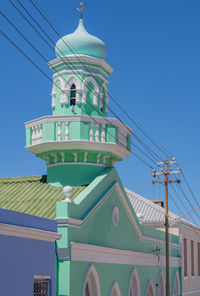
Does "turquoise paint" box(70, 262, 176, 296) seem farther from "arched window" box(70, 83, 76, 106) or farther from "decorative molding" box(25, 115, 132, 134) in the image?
"arched window" box(70, 83, 76, 106)

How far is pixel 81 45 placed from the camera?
21391mm

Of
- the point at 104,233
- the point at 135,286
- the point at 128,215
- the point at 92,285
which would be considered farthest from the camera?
the point at 135,286

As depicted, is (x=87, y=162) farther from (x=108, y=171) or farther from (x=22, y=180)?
(x=22, y=180)

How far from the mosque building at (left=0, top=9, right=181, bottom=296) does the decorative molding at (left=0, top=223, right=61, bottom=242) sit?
5.05 feet

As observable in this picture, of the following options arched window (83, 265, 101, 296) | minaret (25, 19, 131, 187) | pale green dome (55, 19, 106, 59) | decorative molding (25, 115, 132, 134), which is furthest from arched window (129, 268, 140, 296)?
pale green dome (55, 19, 106, 59)

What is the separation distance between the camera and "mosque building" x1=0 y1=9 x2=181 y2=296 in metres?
18.3

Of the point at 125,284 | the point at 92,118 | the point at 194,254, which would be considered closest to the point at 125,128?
the point at 92,118

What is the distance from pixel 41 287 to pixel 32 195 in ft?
17.5

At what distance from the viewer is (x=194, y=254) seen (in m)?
35.1

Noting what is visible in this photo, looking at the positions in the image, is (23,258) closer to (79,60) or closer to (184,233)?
(79,60)

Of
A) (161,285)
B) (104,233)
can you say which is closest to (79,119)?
(104,233)

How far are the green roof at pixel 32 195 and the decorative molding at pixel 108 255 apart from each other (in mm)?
1362

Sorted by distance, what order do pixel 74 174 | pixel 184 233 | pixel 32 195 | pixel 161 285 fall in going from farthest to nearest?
pixel 184 233 < pixel 161 285 < pixel 74 174 < pixel 32 195

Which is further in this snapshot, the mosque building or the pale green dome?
the pale green dome
